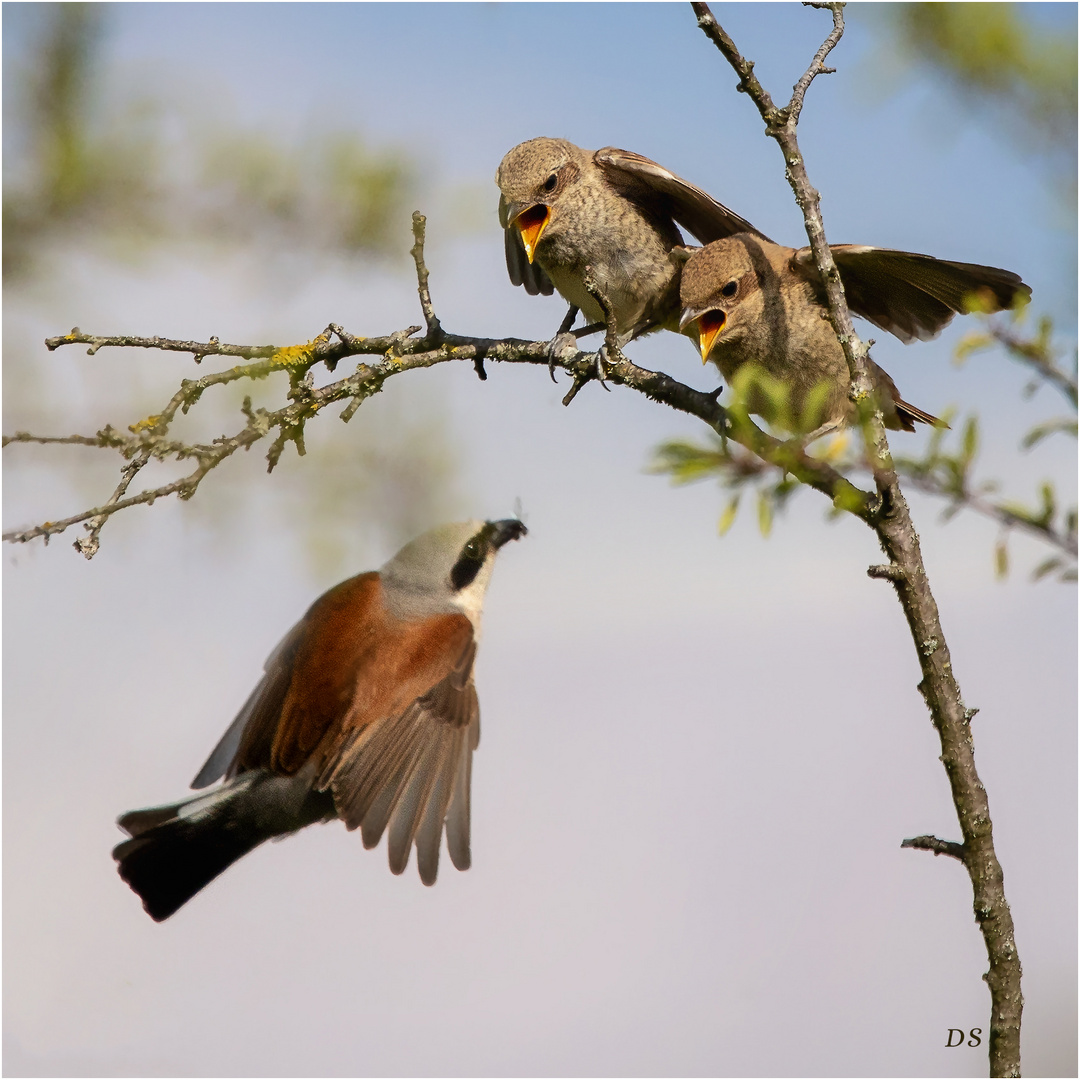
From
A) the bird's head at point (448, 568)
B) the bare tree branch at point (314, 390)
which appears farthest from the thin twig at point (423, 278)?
the bird's head at point (448, 568)

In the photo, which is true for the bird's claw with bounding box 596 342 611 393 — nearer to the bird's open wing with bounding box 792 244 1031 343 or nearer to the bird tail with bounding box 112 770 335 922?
the bird's open wing with bounding box 792 244 1031 343

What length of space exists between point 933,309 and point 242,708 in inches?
103

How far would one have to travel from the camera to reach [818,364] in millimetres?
3555

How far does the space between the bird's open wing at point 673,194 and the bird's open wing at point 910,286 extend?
0.42 meters

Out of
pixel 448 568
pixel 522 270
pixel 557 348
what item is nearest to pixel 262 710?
pixel 448 568

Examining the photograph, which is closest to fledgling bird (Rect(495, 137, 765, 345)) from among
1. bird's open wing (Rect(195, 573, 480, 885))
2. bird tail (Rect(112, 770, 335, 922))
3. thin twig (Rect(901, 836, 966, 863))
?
bird's open wing (Rect(195, 573, 480, 885))

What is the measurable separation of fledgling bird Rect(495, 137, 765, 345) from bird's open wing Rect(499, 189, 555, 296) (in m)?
0.36

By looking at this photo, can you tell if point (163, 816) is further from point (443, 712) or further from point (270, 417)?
point (270, 417)

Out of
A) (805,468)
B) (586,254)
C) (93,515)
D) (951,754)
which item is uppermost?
(586,254)

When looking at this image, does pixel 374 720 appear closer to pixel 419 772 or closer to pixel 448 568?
pixel 419 772

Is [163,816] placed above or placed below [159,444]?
below

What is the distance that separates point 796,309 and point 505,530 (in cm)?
120

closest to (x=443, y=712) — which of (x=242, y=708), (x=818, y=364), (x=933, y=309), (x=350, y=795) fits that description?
(x=350, y=795)

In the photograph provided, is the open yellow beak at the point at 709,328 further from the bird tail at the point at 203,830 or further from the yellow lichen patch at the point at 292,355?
the bird tail at the point at 203,830
